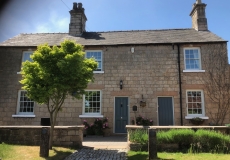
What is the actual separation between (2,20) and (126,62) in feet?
30.2

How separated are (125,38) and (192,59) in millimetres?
4723

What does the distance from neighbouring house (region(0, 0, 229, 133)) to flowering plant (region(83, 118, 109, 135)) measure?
15.4 inches

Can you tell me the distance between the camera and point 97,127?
38.9 feet

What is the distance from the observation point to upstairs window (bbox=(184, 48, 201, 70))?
1272 centimetres

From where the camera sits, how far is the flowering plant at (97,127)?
11781mm

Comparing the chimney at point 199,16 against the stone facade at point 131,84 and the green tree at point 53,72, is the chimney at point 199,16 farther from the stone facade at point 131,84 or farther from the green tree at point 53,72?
the green tree at point 53,72

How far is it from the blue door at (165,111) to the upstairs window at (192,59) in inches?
97.9

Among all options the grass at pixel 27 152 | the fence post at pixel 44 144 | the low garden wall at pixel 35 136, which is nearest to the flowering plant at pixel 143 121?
the low garden wall at pixel 35 136

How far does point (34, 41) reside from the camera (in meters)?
14.5

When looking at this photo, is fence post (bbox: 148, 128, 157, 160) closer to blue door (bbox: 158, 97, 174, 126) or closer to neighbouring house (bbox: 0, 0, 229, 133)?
neighbouring house (bbox: 0, 0, 229, 133)

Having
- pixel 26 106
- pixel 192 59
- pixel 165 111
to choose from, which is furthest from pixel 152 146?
pixel 26 106

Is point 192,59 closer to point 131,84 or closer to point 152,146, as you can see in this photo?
point 131,84

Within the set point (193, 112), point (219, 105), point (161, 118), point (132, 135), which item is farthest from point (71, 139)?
point (219, 105)

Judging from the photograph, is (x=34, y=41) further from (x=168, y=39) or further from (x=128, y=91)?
(x=168, y=39)
